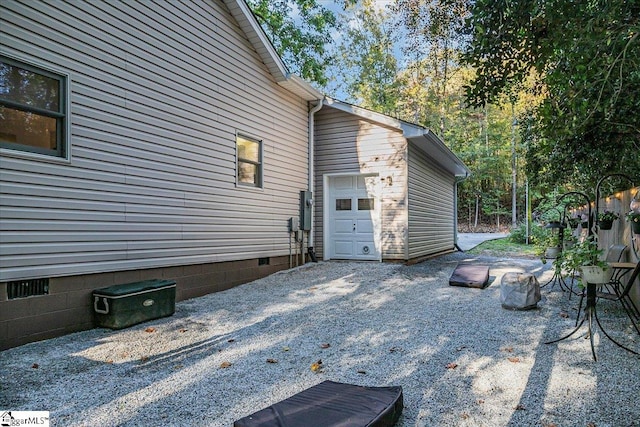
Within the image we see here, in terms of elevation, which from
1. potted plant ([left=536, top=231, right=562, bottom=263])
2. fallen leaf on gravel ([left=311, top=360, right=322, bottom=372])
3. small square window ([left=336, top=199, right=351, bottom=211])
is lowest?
fallen leaf on gravel ([left=311, top=360, right=322, bottom=372])

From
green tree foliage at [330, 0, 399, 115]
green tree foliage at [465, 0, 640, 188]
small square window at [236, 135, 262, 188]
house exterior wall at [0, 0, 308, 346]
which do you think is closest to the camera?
green tree foliage at [465, 0, 640, 188]

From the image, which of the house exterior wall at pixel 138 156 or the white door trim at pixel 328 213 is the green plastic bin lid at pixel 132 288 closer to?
the house exterior wall at pixel 138 156

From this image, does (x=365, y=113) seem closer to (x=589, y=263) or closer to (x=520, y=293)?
(x=520, y=293)

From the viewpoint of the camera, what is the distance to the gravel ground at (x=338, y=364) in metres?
2.60

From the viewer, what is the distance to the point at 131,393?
2.91 m

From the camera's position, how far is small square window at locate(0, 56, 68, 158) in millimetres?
3943

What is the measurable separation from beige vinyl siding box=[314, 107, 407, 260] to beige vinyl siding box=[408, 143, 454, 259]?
1.11 ft

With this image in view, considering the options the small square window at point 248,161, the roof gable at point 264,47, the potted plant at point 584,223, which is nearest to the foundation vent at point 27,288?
the small square window at point 248,161

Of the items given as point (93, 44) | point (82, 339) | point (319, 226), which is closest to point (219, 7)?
point (93, 44)

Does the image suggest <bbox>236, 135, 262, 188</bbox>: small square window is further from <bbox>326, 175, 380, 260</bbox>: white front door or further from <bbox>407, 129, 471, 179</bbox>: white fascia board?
<bbox>407, 129, 471, 179</bbox>: white fascia board

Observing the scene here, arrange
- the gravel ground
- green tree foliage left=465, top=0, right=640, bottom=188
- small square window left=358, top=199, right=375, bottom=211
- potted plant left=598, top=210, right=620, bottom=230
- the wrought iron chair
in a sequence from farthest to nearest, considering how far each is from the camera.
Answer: small square window left=358, top=199, right=375, bottom=211, potted plant left=598, top=210, right=620, bottom=230, the wrought iron chair, green tree foliage left=465, top=0, right=640, bottom=188, the gravel ground

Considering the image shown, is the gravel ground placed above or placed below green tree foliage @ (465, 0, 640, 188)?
below

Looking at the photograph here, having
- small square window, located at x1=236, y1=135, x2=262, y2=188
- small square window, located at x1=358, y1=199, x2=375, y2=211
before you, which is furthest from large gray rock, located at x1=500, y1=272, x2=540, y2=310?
small square window, located at x1=236, y1=135, x2=262, y2=188

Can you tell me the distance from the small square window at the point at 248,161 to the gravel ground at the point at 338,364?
106 inches
